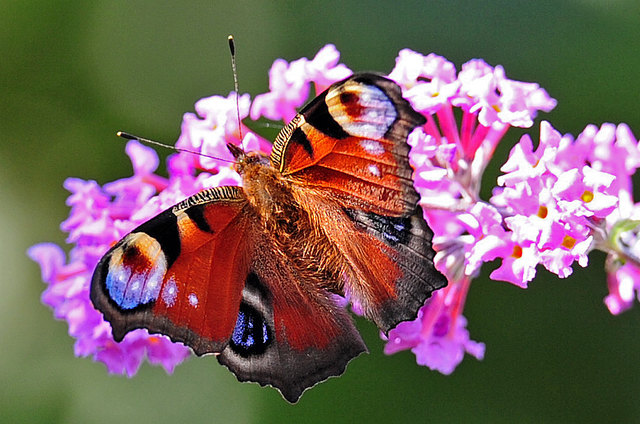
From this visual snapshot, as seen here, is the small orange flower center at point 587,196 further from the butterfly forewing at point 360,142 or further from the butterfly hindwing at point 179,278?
the butterfly hindwing at point 179,278

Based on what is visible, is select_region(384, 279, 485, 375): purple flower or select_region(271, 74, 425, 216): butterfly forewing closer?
select_region(271, 74, 425, 216): butterfly forewing

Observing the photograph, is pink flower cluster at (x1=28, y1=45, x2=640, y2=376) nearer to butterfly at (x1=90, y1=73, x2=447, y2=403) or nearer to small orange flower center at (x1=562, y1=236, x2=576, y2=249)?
small orange flower center at (x1=562, y1=236, x2=576, y2=249)

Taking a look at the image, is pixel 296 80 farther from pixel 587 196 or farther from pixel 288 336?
pixel 587 196

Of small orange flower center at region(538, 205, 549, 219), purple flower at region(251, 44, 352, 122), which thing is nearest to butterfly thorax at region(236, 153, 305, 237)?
purple flower at region(251, 44, 352, 122)

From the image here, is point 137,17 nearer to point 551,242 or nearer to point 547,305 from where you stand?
point 547,305

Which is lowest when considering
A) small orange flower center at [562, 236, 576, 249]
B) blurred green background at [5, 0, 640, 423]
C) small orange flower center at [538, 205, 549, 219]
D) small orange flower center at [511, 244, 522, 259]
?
blurred green background at [5, 0, 640, 423]
